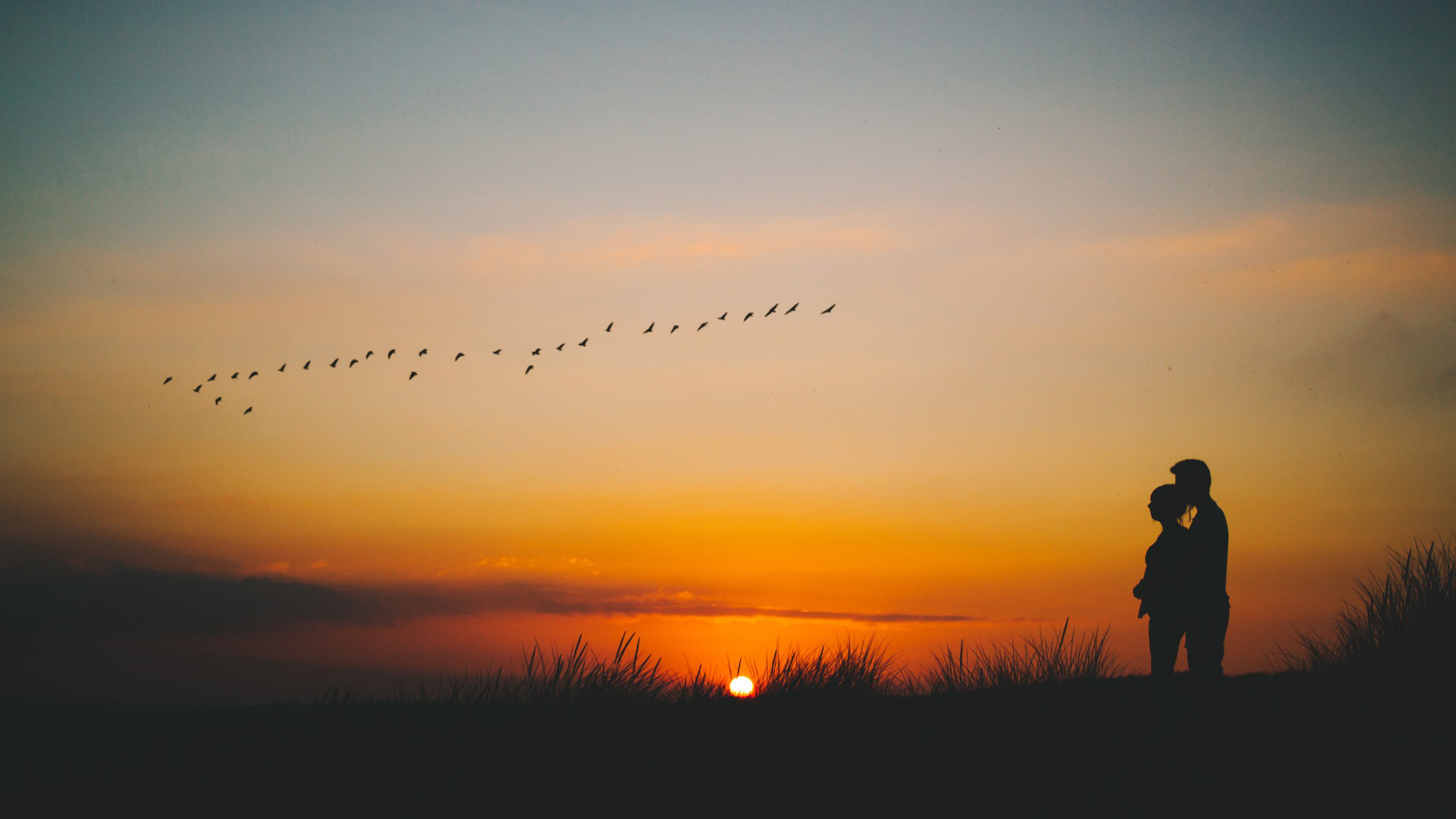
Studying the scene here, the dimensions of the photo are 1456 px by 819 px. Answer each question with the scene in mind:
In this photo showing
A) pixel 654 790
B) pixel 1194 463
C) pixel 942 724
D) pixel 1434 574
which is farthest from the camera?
pixel 1434 574

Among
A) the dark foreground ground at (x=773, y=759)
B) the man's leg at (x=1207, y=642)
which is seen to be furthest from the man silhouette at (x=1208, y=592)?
the dark foreground ground at (x=773, y=759)

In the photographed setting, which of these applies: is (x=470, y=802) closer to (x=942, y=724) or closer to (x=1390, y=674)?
(x=942, y=724)

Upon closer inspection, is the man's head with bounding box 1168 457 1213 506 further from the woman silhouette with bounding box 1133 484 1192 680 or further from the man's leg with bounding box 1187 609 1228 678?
the man's leg with bounding box 1187 609 1228 678

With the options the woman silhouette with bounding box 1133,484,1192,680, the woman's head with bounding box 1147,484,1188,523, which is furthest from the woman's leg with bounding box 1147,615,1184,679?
the woman's head with bounding box 1147,484,1188,523

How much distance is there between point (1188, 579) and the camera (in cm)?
866

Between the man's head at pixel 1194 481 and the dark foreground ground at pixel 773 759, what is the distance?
1638 mm

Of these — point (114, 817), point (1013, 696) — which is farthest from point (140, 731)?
point (1013, 696)

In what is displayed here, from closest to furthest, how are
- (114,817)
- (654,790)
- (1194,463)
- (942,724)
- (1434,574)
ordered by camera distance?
(114,817)
(654,790)
(1194,463)
(942,724)
(1434,574)

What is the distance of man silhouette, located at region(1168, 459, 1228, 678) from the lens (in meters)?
8.62

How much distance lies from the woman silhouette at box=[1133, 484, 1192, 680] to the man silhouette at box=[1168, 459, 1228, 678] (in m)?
0.07

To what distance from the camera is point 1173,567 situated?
8828 millimetres

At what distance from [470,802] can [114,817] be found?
261 cm

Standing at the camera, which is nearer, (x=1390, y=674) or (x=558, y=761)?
(x=558, y=761)

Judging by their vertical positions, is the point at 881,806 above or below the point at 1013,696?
below
